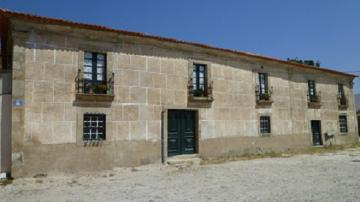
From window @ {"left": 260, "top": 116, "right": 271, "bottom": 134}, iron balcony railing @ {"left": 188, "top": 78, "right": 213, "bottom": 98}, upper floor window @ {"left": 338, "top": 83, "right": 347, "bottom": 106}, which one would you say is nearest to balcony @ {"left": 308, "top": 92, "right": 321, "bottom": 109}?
upper floor window @ {"left": 338, "top": 83, "right": 347, "bottom": 106}

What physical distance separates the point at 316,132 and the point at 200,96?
35.7 ft

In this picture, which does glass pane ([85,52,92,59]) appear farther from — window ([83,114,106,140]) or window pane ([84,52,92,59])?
window ([83,114,106,140])

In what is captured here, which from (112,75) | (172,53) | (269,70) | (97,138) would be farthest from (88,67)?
(269,70)

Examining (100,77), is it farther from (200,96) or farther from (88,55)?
(200,96)

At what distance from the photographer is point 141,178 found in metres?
10.7

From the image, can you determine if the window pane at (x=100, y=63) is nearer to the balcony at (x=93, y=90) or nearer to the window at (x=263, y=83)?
the balcony at (x=93, y=90)

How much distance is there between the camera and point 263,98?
59.1 ft

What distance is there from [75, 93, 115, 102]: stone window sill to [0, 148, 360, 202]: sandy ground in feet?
9.25

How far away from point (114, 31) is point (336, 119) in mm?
18244

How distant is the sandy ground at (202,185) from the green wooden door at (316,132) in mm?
8716

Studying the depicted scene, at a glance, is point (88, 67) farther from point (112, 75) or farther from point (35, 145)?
point (35, 145)

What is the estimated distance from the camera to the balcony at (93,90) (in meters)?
11.6

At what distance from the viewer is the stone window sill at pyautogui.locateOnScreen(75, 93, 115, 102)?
1157 centimetres

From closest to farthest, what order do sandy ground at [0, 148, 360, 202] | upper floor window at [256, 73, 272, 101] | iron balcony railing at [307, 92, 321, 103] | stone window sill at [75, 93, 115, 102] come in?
1. sandy ground at [0, 148, 360, 202]
2. stone window sill at [75, 93, 115, 102]
3. upper floor window at [256, 73, 272, 101]
4. iron balcony railing at [307, 92, 321, 103]
